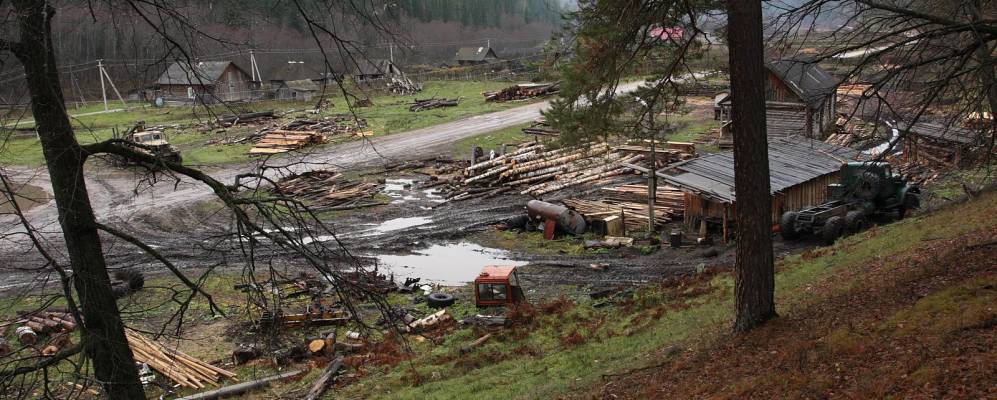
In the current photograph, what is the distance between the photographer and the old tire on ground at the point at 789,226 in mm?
22844

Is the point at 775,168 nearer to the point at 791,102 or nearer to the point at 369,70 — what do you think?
the point at 791,102

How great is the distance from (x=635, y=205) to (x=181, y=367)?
17074mm

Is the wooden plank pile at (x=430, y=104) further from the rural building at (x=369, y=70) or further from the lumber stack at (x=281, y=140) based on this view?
the lumber stack at (x=281, y=140)

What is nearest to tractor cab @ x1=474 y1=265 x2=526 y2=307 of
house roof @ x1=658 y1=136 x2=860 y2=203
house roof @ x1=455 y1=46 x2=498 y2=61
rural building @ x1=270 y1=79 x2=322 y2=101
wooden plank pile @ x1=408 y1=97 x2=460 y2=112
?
house roof @ x1=658 y1=136 x2=860 y2=203

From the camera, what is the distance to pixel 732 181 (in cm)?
2442

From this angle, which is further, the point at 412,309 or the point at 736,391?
the point at 412,309

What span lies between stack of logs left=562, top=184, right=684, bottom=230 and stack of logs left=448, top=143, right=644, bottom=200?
3.62 metres

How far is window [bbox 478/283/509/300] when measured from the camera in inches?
766

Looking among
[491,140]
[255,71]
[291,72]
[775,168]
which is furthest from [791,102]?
[255,71]

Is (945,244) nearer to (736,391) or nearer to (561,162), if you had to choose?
(736,391)

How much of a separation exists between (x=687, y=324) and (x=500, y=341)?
14.0 ft

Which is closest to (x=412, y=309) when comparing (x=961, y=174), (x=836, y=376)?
(x=836, y=376)

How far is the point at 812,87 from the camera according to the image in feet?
127

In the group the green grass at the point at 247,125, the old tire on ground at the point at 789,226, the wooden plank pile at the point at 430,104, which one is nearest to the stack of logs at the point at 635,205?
the old tire on ground at the point at 789,226
